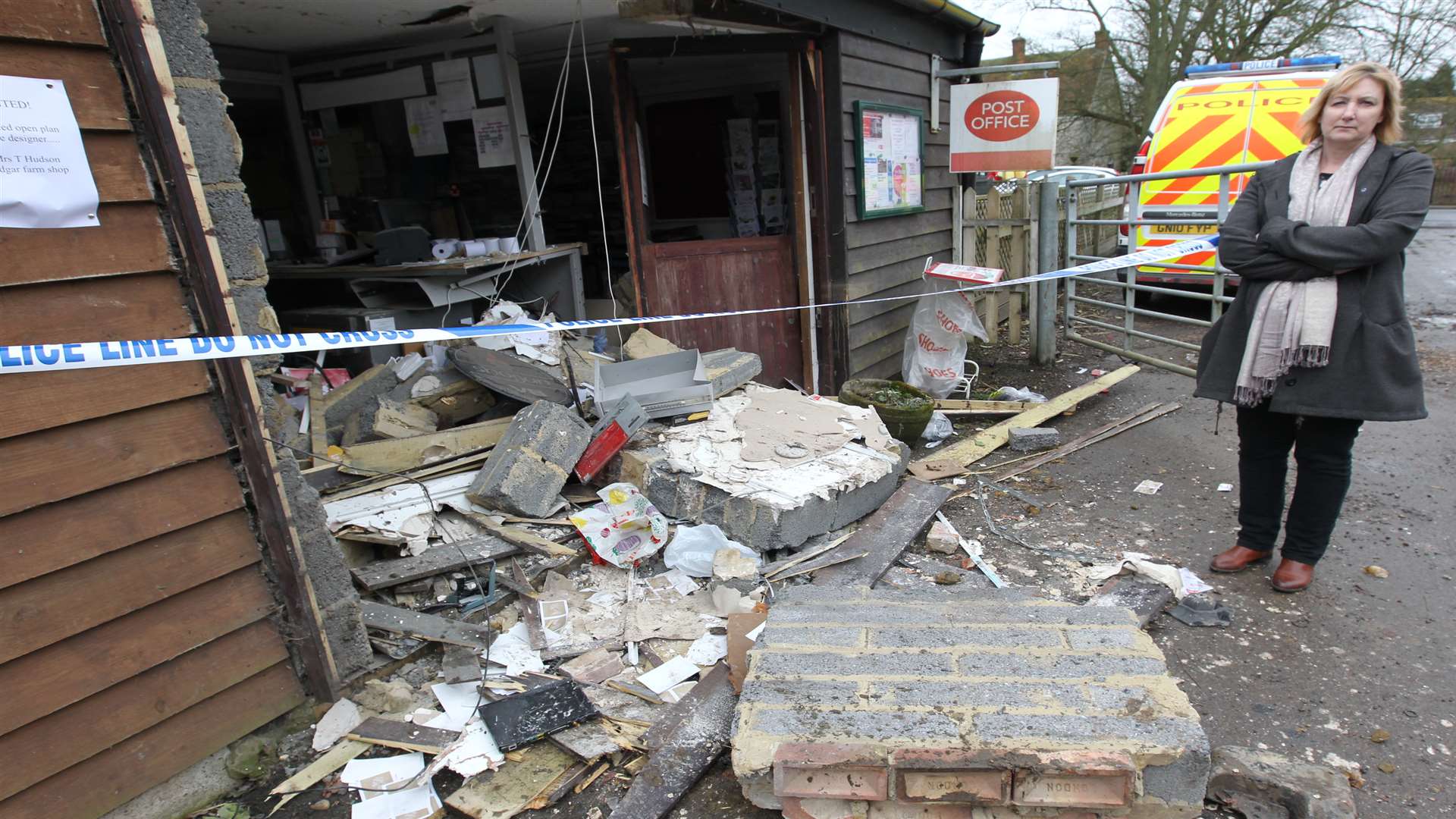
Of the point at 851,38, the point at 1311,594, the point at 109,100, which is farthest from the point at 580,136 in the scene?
the point at 1311,594

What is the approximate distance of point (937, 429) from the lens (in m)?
5.14

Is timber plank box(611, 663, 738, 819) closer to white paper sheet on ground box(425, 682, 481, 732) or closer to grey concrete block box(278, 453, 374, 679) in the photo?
white paper sheet on ground box(425, 682, 481, 732)

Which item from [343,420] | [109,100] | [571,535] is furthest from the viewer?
[343,420]

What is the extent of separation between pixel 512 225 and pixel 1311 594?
5.87 metres

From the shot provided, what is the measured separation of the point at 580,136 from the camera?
7.55 meters

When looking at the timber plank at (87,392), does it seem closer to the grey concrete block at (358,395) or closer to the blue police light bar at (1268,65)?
the grey concrete block at (358,395)

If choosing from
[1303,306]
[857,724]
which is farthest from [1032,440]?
[857,724]

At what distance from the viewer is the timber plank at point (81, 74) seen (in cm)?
186

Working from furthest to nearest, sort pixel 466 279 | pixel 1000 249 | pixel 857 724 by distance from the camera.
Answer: pixel 1000 249 → pixel 466 279 → pixel 857 724

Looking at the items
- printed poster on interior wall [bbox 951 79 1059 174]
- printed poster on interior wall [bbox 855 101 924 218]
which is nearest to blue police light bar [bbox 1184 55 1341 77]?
printed poster on interior wall [bbox 951 79 1059 174]

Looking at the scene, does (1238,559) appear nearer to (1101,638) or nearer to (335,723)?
(1101,638)

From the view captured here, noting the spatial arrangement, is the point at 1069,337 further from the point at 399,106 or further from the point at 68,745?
the point at 68,745

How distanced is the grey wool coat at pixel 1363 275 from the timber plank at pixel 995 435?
1808 mm

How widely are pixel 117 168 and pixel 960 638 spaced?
2832 mm
